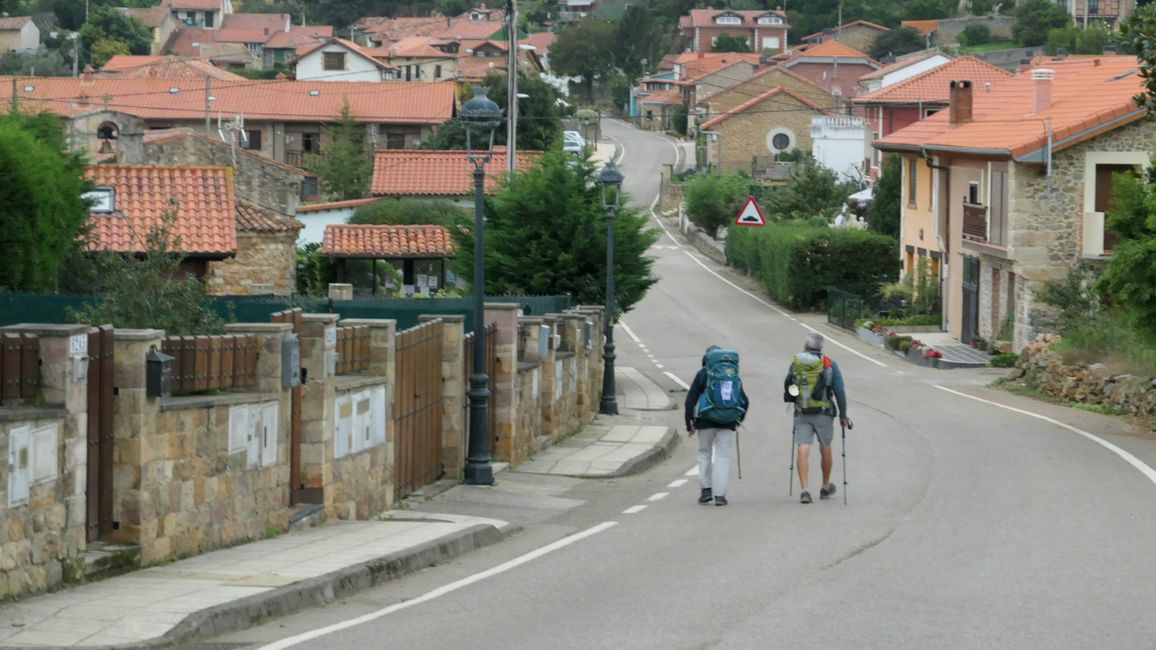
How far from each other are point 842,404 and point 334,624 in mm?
8111

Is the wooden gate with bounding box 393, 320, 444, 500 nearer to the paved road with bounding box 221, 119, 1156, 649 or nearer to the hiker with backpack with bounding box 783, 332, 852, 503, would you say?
the paved road with bounding box 221, 119, 1156, 649

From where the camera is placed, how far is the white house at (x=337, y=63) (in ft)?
397

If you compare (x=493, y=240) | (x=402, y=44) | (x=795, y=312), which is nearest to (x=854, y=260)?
(x=795, y=312)

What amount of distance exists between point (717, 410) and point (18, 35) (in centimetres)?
13740

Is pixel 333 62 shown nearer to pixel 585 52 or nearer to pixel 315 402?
pixel 585 52

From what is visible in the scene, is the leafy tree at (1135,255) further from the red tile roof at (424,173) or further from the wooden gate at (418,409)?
the red tile roof at (424,173)

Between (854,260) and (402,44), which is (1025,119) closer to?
(854,260)

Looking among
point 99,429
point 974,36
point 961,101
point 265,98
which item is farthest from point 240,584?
point 974,36

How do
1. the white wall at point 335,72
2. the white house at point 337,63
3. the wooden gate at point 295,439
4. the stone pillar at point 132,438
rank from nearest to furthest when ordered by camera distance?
the stone pillar at point 132,438 → the wooden gate at point 295,439 → the white wall at point 335,72 → the white house at point 337,63

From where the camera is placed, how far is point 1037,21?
131625mm

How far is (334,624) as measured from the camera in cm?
1080

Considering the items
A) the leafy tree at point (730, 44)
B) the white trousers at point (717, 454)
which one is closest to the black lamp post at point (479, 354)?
the white trousers at point (717, 454)

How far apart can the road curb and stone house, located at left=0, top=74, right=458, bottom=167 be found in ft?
229

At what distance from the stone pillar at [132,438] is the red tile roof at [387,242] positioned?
26.8 metres
